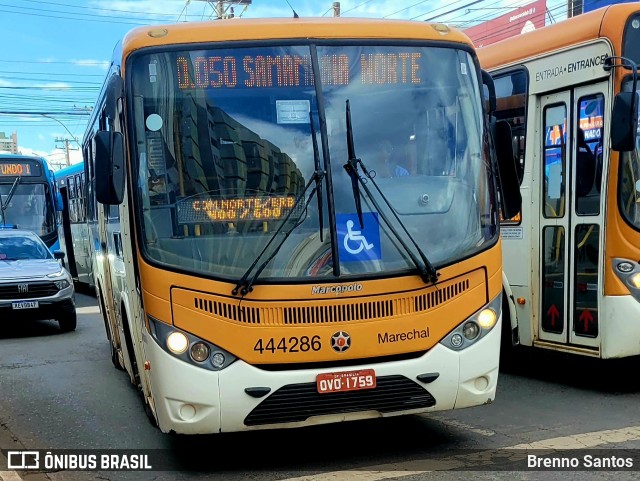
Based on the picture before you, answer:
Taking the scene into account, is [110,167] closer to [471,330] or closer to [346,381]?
[346,381]

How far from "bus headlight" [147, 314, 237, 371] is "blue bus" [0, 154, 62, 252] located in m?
15.5

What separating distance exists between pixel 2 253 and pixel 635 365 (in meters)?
10.8

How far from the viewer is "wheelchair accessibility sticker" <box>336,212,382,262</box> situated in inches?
211

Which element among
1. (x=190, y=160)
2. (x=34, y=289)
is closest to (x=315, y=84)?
(x=190, y=160)

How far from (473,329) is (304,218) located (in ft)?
4.61

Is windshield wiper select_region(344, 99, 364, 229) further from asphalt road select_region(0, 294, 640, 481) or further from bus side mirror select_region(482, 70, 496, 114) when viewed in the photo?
asphalt road select_region(0, 294, 640, 481)

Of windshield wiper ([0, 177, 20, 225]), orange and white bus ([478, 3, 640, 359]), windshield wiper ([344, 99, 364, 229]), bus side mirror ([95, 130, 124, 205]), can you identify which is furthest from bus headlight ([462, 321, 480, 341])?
windshield wiper ([0, 177, 20, 225])

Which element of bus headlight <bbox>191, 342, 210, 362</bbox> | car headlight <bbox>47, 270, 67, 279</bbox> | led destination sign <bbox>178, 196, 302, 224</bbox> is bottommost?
car headlight <bbox>47, 270, 67, 279</bbox>

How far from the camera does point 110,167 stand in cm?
548

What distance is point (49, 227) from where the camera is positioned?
65.1ft

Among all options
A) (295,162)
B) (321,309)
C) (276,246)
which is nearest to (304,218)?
(276,246)

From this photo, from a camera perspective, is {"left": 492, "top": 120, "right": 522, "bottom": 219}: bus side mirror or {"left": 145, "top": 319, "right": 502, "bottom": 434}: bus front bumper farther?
{"left": 492, "top": 120, "right": 522, "bottom": 219}: bus side mirror

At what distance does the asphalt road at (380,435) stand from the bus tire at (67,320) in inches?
181

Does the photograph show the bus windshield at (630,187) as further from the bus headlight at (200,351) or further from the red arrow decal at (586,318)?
the bus headlight at (200,351)
